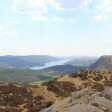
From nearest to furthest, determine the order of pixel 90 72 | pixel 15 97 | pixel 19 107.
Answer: pixel 19 107
pixel 15 97
pixel 90 72

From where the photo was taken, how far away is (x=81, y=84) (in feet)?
257

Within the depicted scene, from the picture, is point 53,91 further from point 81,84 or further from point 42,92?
point 81,84

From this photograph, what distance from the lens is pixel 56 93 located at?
69562 mm

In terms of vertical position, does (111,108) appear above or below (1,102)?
above

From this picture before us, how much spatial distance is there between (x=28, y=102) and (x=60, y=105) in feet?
94.7

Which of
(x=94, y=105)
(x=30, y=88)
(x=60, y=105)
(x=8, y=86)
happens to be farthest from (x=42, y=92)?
(x=94, y=105)

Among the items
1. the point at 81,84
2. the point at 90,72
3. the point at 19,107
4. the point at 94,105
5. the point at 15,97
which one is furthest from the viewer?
the point at 90,72

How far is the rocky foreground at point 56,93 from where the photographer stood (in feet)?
100

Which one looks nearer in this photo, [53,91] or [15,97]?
[15,97]

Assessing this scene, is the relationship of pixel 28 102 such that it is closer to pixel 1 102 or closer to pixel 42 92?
pixel 1 102

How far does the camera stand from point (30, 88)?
68938mm

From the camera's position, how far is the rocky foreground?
30581 millimetres

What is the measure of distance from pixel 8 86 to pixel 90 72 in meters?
27.4

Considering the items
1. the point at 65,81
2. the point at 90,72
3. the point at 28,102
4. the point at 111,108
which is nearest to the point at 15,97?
the point at 28,102
